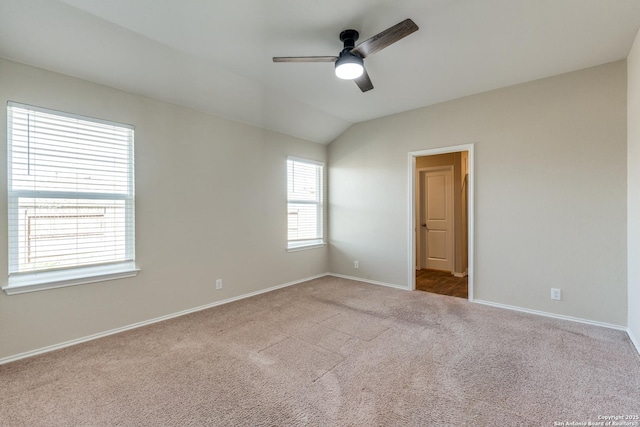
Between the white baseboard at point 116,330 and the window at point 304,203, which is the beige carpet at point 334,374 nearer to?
the white baseboard at point 116,330

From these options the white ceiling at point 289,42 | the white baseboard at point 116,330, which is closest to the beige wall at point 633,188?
the white ceiling at point 289,42

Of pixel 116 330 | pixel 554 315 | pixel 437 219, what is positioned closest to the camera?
pixel 116 330

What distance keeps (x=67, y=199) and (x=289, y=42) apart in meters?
2.53

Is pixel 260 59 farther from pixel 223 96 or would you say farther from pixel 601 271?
pixel 601 271

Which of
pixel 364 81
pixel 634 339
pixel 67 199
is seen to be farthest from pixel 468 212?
pixel 67 199

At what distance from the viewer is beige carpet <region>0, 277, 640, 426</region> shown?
169cm

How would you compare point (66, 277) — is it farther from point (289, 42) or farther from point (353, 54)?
point (353, 54)

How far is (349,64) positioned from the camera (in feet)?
7.55

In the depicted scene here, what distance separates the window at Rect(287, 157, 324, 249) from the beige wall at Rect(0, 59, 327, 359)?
0.60 feet

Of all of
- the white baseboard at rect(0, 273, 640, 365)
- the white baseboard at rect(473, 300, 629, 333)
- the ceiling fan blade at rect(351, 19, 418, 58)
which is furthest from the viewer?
the white baseboard at rect(473, 300, 629, 333)

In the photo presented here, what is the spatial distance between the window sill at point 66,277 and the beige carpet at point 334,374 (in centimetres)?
58

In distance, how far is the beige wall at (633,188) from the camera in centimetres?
244

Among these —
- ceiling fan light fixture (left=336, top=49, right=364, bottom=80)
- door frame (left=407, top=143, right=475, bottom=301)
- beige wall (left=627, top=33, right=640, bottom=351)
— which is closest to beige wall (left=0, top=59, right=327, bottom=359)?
door frame (left=407, top=143, right=475, bottom=301)

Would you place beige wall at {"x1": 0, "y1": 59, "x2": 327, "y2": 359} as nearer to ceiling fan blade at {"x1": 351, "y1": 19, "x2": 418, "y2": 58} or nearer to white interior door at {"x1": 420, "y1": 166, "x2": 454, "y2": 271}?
ceiling fan blade at {"x1": 351, "y1": 19, "x2": 418, "y2": 58}
